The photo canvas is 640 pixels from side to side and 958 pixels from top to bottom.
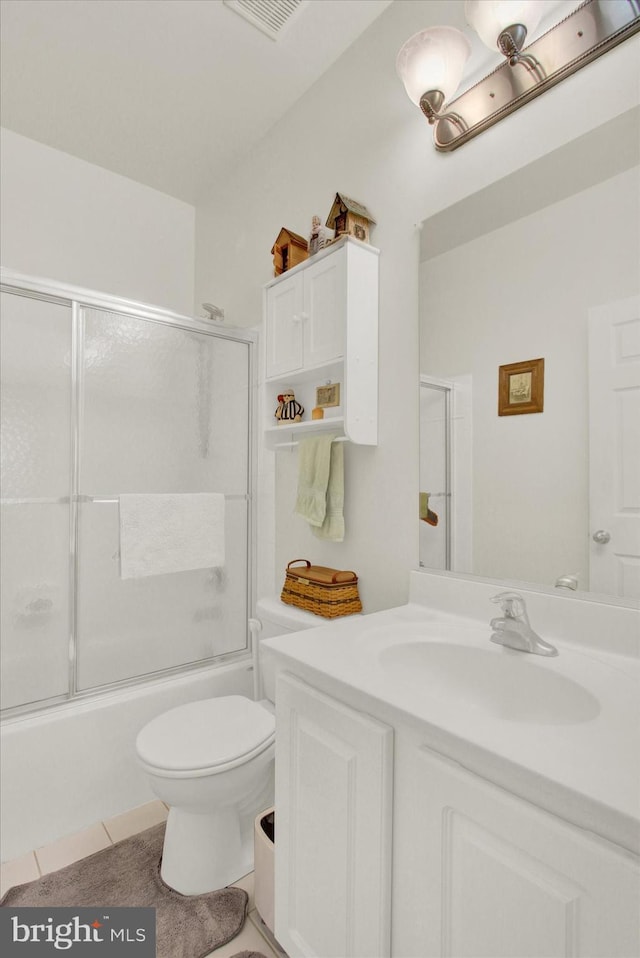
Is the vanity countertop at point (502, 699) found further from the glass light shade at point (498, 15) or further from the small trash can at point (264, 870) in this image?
the glass light shade at point (498, 15)

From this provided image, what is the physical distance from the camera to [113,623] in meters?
1.88

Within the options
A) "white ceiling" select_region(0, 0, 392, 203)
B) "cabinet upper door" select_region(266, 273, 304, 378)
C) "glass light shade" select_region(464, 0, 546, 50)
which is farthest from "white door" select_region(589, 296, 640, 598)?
"white ceiling" select_region(0, 0, 392, 203)

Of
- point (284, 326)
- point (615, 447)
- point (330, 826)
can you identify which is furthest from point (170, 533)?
point (615, 447)

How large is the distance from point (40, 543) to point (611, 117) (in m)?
2.00

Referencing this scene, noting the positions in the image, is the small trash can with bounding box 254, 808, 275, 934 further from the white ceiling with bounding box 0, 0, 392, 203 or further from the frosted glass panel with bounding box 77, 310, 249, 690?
the white ceiling with bounding box 0, 0, 392, 203

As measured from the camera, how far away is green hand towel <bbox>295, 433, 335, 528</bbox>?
1.72 metres

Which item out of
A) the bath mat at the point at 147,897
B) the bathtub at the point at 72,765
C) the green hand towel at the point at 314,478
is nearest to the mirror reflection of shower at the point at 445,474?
the green hand towel at the point at 314,478

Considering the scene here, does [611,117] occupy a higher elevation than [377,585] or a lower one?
higher

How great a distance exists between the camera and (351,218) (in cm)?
158

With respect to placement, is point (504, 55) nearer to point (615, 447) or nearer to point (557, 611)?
point (615, 447)

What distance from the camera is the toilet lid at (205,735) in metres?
1.35

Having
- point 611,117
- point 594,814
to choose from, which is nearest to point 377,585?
point 594,814

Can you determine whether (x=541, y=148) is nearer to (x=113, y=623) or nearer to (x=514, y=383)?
(x=514, y=383)

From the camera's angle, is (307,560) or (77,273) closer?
(307,560)
